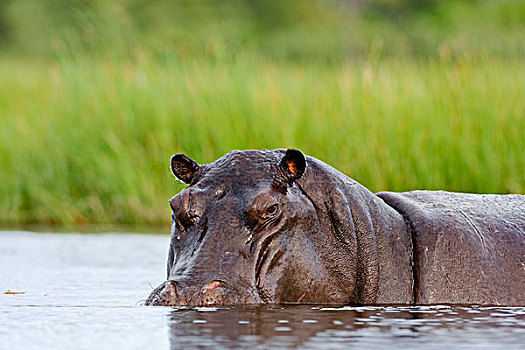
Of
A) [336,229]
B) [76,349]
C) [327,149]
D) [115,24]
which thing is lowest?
[76,349]

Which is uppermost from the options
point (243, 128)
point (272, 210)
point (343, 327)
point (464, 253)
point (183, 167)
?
point (243, 128)

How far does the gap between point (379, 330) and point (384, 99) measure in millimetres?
6645

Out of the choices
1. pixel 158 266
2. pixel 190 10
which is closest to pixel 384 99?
pixel 158 266

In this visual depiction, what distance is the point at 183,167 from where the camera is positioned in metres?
4.15

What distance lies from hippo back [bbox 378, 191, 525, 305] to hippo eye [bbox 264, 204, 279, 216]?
73 cm

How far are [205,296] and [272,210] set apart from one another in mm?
468

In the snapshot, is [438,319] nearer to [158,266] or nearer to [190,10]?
[158,266]

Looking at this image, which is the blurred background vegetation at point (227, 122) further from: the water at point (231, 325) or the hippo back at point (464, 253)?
the water at point (231, 325)

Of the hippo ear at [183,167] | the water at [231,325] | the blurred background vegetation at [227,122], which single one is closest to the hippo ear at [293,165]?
the hippo ear at [183,167]

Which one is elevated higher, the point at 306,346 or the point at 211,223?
the point at 211,223

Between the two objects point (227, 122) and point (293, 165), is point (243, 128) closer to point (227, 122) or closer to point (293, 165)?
point (227, 122)

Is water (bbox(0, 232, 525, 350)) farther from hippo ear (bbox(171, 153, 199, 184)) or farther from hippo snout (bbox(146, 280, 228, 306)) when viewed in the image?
hippo ear (bbox(171, 153, 199, 184))

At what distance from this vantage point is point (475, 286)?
13.8 feet

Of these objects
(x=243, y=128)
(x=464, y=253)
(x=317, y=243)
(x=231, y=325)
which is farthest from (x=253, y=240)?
(x=243, y=128)
